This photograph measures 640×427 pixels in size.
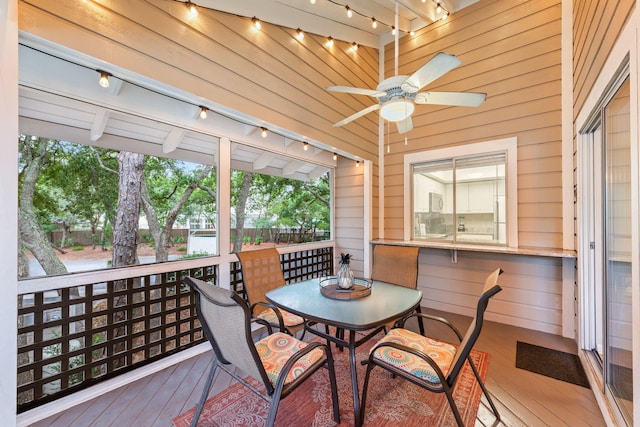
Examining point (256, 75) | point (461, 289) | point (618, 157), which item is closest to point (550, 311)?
point (461, 289)

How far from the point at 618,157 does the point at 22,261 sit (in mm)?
4144

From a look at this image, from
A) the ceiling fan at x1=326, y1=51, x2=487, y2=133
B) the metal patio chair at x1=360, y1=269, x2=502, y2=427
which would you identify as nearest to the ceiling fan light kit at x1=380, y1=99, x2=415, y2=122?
the ceiling fan at x1=326, y1=51, x2=487, y2=133

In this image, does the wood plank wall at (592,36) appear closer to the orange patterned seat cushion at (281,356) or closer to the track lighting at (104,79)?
the orange patterned seat cushion at (281,356)

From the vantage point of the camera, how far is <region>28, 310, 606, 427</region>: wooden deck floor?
188 cm

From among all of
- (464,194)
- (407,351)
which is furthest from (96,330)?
(464,194)

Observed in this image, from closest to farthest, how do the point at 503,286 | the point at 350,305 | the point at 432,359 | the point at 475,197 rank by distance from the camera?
the point at 432,359 < the point at 350,305 < the point at 503,286 < the point at 475,197

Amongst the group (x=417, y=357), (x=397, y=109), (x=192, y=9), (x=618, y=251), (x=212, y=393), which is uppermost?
(x=192, y=9)

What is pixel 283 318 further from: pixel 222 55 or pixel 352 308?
pixel 222 55

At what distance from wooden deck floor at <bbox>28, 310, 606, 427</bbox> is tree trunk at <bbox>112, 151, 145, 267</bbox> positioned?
1051mm

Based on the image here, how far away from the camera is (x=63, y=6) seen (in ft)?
5.47

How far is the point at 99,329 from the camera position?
2.21m

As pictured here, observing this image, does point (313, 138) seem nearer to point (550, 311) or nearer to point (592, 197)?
point (592, 197)

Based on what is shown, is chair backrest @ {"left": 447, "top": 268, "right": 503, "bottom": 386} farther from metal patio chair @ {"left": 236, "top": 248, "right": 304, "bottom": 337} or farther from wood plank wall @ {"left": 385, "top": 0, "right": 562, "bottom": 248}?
wood plank wall @ {"left": 385, "top": 0, "right": 562, "bottom": 248}

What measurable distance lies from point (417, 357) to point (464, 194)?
285 centimetres
